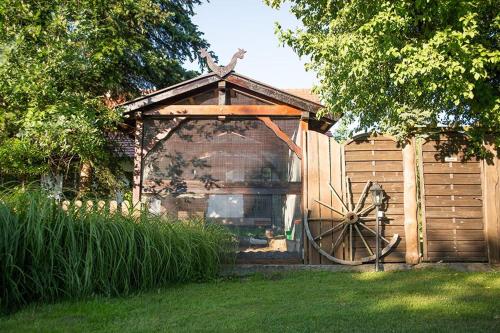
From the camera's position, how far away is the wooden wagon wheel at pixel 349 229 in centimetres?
769

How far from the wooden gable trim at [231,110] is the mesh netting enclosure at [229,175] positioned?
0.47 feet

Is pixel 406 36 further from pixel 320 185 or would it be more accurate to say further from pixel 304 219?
pixel 304 219

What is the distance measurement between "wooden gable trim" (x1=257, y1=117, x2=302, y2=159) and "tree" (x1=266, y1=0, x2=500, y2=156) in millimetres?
818


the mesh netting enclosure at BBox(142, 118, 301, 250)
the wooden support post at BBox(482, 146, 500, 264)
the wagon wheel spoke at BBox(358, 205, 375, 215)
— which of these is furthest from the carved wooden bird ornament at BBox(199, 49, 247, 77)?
the wooden support post at BBox(482, 146, 500, 264)

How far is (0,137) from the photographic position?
848 centimetres

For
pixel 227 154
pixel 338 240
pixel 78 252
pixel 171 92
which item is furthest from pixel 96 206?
pixel 338 240

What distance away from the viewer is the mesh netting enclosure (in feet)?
26.0


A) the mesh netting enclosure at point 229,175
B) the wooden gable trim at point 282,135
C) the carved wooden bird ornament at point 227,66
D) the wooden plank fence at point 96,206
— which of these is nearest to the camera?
the wooden plank fence at point 96,206

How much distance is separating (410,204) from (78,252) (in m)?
5.07

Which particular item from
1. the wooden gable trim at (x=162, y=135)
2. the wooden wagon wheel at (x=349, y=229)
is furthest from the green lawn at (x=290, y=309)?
the wooden gable trim at (x=162, y=135)

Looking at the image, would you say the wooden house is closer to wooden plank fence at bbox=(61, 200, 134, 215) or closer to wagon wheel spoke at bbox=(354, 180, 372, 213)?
wagon wheel spoke at bbox=(354, 180, 372, 213)

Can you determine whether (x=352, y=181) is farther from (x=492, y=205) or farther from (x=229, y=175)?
(x=492, y=205)

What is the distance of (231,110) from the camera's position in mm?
8273

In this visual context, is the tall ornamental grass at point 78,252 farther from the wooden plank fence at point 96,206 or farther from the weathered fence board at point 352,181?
the weathered fence board at point 352,181
